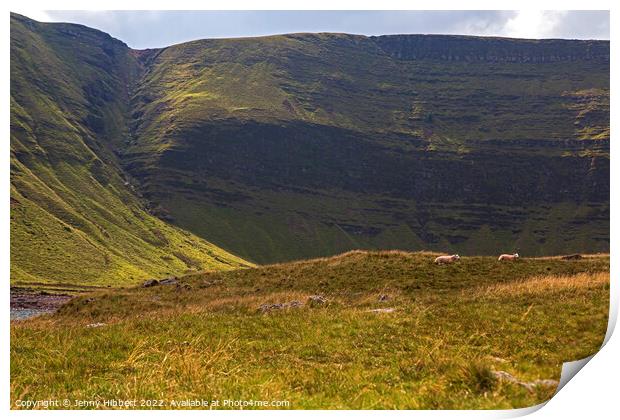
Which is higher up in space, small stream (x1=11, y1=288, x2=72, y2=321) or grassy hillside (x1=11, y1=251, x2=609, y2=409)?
grassy hillside (x1=11, y1=251, x2=609, y2=409)

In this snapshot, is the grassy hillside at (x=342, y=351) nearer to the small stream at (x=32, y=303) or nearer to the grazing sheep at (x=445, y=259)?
the grazing sheep at (x=445, y=259)

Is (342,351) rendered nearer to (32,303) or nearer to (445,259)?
(445,259)

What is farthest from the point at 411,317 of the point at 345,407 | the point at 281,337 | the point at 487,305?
the point at 345,407

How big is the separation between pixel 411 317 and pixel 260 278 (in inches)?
972

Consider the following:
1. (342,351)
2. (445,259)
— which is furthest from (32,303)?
(342,351)

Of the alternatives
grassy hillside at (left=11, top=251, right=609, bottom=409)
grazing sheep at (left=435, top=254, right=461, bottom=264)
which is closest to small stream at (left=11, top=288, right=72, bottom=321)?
grazing sheep at (left=435, top=254, right=461, bottom=264)

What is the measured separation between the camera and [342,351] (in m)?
14.9

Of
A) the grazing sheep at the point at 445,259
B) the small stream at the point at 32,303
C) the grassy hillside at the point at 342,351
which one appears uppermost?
the grassy hillside at the point at 342,351

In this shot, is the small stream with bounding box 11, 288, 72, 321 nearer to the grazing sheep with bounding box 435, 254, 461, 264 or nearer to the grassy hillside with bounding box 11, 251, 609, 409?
the grazing sheep with bounding box 435, 254, 461, 264

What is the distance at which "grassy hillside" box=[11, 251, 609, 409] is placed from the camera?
11.1m

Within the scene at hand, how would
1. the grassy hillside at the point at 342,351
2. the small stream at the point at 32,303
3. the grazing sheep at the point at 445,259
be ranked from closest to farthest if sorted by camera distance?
the grassy hillside at the point at 342,351 → the grazing sheep at the point at 445,259 → the small stream at the point at 32,303

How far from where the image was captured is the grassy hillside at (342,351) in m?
11.1

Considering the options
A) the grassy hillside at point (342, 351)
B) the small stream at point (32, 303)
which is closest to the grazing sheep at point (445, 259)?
the grassy hillside at point (342, 351)
